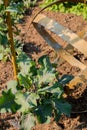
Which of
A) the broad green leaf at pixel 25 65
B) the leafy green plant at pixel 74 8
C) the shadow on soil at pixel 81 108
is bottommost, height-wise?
the shadow on soil at pixel 81 108

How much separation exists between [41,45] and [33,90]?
1296 millimetres

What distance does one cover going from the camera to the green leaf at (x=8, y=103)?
2.90 metres

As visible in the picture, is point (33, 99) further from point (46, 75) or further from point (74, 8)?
point (74, 8)

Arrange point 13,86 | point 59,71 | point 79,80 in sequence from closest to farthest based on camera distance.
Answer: point 13,86 → point 79,80 → point 59,71

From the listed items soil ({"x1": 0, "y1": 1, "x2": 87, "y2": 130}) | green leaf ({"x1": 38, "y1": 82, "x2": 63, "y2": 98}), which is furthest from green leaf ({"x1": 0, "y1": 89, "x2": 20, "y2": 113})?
soil ({"x1": 0, "y1": 1, "x2": 87, "y2": 130})

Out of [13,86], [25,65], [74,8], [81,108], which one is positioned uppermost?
[74,8]

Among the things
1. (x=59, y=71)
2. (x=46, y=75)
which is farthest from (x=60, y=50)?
(x=46, y=75)

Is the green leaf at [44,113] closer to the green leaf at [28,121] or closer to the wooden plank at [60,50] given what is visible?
the green leaf at [28,121]

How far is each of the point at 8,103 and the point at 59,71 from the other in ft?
3.52

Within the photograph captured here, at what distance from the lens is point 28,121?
3.03 metres

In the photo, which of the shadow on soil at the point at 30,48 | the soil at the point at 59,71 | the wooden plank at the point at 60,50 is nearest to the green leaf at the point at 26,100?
the soil at the point at 59,71

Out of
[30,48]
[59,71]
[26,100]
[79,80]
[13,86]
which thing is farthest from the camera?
[30,48]

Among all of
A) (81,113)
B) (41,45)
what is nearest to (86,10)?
(41,45)

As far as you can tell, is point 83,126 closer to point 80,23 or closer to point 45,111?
point 45,111
